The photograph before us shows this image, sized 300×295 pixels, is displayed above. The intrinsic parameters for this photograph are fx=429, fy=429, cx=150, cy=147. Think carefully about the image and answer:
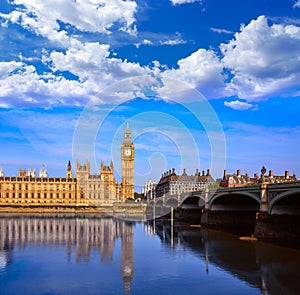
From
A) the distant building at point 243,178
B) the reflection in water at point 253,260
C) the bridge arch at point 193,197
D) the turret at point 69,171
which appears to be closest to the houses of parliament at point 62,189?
the turret at point 69,171

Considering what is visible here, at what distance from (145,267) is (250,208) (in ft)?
158

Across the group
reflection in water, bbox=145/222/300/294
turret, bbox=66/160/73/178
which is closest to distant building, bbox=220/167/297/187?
turret, bbox=66/160/73/178

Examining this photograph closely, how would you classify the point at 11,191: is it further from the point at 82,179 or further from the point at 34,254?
the point at 34,254

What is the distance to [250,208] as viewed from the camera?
82.0 meters

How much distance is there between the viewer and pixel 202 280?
3312 cm

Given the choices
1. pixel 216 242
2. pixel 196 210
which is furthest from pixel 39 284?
pixel 196 210

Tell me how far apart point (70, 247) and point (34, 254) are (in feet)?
21.2

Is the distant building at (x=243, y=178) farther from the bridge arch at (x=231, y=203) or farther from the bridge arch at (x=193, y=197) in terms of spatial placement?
the bridge arch at (x=231, y=203)

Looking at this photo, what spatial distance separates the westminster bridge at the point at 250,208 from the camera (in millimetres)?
54031

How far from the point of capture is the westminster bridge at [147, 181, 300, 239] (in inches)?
2127

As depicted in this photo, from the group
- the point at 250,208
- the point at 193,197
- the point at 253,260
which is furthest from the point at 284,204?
the point at 193,197

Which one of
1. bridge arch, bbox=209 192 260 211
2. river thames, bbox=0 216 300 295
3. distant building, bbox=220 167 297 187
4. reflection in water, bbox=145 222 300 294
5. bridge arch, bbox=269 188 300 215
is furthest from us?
distant building, bbox=220 167 297 187

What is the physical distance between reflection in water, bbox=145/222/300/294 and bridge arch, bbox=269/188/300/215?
5105 mm

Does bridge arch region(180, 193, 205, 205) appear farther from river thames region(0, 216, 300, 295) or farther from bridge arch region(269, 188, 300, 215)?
bridge arch region(269, 188, 300, 215)
